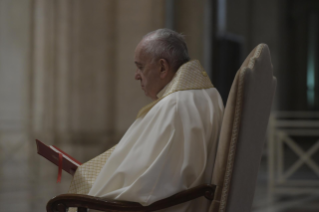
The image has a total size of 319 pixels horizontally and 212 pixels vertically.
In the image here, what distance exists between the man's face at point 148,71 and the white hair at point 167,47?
0.10ft

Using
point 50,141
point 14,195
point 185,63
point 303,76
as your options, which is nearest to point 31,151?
point 50,141

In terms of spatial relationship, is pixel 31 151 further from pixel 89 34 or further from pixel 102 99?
pixel 89 34

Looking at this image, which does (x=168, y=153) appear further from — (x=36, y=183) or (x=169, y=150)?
(x=36, y=183)

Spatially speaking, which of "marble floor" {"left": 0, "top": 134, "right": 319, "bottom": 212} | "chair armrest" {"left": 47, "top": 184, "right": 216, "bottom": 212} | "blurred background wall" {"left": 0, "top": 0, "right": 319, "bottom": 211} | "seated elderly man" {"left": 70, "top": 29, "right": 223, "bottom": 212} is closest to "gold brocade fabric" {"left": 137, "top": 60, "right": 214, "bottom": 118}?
"seated elderly man" {"left": 70, "top": 29, "right": 223, "bottom": 212}

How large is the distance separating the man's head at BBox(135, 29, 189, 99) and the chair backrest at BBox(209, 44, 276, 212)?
1.58ft

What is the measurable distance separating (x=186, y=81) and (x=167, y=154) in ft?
1.33

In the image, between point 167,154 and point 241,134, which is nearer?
point 241,134

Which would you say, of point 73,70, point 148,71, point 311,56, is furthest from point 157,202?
point 311,56

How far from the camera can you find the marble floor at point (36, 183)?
16.0 feet

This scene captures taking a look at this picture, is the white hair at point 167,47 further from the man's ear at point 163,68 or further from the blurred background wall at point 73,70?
the blurred background wall at point 73,70

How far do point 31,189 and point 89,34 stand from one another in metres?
2.96

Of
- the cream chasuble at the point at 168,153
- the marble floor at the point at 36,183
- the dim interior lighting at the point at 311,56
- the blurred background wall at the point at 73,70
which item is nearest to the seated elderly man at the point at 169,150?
the cream chasuble at the point at 168,153

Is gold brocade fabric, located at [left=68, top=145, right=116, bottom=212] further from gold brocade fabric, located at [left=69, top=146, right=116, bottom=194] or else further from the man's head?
the man's head

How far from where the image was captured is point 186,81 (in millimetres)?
2047
